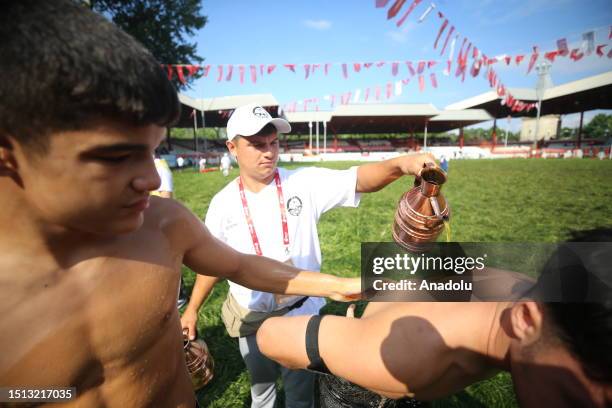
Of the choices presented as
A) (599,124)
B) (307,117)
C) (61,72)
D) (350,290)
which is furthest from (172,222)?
(599,124)

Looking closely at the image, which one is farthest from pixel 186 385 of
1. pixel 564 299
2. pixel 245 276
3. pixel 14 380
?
pixel 564 299

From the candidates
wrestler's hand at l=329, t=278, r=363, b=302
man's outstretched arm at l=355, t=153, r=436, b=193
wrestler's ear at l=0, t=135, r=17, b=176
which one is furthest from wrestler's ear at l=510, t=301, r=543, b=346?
wrestler's ear at l=0, t=135, r=17, b=176

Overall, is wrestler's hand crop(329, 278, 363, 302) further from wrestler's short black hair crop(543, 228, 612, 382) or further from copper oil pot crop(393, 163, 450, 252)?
wrestler's short black hair crop(543, 228, 612, 382)

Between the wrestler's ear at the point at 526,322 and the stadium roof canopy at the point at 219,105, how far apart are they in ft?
104

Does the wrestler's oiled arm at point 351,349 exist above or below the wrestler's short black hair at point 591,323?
below

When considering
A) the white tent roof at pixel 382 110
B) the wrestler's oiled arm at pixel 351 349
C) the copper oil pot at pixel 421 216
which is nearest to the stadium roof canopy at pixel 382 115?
the white tent roof at pixel 382 110

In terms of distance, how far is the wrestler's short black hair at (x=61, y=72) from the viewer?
750 mm

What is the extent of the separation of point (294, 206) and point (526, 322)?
1704 millimetres

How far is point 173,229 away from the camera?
1.39 metres

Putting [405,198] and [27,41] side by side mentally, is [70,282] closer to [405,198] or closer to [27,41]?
[27,41]

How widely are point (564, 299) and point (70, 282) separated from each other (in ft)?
5.42

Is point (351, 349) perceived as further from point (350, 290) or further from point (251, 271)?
point (251, 271)

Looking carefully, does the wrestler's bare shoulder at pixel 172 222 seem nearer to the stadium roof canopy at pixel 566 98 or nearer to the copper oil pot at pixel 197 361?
the copper oil pot at pixel 197 361

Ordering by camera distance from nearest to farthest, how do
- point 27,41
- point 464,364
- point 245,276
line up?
1. point 27,41
2. point 464,364
3. point 245,276
